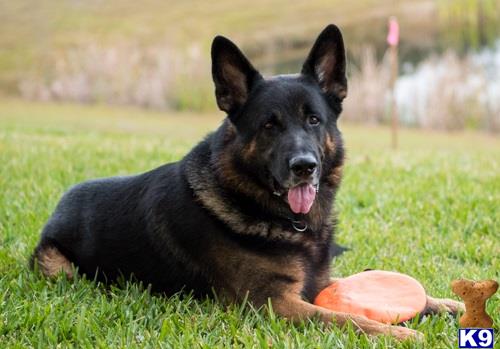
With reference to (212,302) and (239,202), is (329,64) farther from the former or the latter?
(212,302)

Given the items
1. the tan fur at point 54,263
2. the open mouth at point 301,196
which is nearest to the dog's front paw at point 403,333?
the open mouth at point 301,196

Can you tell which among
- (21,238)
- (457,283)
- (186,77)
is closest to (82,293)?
(21,238)

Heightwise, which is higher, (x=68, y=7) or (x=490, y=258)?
(x=68, y=7)

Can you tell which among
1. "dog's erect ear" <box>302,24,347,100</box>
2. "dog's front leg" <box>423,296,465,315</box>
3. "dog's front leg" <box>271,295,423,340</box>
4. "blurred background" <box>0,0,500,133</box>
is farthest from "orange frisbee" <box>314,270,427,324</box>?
"blurred background" <box>0,0,500,133</box>

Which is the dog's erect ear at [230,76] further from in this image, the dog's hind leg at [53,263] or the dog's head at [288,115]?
the dog's hind leg at [53,263]

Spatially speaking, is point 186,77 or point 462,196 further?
point 186,77

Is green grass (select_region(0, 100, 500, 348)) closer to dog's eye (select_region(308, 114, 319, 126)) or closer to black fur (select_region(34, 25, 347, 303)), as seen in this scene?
black fur (select_region(34, 25, 347, 303))

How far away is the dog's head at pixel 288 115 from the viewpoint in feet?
12.7

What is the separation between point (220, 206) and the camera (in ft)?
13.5

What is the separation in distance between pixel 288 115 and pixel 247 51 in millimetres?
30262

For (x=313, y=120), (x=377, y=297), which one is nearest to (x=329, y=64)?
(x=313, y=120)

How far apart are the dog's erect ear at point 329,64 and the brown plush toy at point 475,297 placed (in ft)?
5.23

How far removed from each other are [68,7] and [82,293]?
4656cm

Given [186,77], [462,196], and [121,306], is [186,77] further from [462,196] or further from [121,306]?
[121,306]
